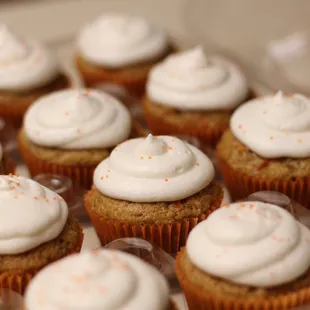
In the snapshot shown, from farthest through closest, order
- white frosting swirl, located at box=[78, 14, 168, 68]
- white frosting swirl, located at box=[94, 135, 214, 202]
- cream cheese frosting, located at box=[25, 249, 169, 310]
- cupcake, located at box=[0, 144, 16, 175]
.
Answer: white frosting swirl, located at box=[78, 14, 168, 68] < cupcake, located at box=[0, 144, 16, 175] < white frosting swirl, located at box=[94, 135, 214, 202] < cream cheese frosting, located at box=[25, 249, 169, 310]

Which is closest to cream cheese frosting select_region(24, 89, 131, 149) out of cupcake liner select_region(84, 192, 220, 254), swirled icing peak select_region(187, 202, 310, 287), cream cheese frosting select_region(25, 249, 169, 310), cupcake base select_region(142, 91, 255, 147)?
cupcake base select_region(142, 91, 255, 147)

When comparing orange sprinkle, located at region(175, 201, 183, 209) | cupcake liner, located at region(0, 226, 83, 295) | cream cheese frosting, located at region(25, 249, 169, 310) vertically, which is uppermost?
cream cheese frosting, located at region(25, 249, 169, 310)

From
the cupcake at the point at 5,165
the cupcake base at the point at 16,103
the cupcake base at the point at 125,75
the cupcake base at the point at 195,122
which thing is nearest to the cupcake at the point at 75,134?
the cupcake at the point at 5,165

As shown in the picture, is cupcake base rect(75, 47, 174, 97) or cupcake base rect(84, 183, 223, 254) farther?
cupcake base rect(75, 47, 174, 97)

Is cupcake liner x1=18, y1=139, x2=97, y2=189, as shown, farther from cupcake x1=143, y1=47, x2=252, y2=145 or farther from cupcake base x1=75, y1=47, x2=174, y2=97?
cupcake base x1=75, y1=47, x2=174, y2=97

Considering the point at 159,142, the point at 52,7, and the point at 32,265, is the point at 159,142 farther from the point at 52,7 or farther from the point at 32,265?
the point at 52,7

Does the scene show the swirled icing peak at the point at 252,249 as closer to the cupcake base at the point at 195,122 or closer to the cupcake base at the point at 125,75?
the cupcake base at the point at 195,122

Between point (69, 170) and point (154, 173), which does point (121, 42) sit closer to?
point (69, 170)
